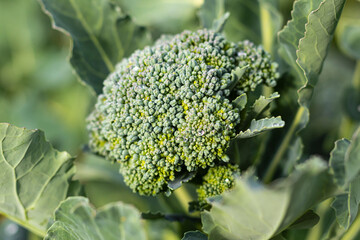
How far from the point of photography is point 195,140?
718 mm

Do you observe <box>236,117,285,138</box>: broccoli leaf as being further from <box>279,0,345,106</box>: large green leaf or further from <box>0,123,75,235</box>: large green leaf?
<box>0,123,75,235</box>: large green leaf

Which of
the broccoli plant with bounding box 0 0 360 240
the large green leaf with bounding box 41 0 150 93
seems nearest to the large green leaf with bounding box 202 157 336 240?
the broccoli plant with bounding box 0 0 360 240

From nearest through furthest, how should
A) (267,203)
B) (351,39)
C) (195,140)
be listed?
(267,203)
(195,140)
(351,39)

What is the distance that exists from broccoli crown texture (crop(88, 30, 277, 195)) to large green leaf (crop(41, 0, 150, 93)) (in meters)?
0.21

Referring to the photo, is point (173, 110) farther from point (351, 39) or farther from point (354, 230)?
point (351, 39)

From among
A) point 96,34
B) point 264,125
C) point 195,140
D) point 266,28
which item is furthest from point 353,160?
point 96,34

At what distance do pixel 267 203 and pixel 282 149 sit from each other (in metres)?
0.40

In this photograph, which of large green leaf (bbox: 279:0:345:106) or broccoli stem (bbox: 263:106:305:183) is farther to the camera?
broccoli stem (bbox: 263:106:305:183)

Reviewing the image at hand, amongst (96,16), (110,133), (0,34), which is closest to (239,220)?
(110,133)

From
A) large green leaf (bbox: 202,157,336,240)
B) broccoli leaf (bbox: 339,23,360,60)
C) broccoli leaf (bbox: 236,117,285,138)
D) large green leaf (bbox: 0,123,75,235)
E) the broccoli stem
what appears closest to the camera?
large green leaf (bbox: 202,157,336,240)

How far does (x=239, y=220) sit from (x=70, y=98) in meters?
1.41

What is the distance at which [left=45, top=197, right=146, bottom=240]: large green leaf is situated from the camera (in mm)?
615

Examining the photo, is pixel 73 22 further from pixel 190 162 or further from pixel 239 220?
pixel 239 220

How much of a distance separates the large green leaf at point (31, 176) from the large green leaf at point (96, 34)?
24cm
